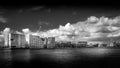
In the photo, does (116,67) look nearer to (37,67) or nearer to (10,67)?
(37,67)

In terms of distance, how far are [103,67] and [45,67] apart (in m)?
16.0

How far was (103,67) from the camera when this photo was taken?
41.1 metres

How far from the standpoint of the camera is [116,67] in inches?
1622

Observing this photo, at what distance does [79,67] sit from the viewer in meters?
40.3

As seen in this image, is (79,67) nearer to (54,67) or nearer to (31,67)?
(54,67)

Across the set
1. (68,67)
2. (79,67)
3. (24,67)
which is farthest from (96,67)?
(24,67)

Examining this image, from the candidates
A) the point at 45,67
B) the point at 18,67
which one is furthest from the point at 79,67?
the point at 18,67

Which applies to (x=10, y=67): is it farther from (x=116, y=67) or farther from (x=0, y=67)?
(x=116, y=67)

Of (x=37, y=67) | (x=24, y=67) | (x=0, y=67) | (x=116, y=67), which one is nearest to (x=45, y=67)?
(x=37, y=67)

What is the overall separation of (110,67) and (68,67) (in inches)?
465

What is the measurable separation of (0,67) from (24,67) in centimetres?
632

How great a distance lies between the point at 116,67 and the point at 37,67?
21787mm

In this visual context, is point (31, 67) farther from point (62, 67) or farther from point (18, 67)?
point (62, 67)

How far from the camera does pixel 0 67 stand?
3978 cm
